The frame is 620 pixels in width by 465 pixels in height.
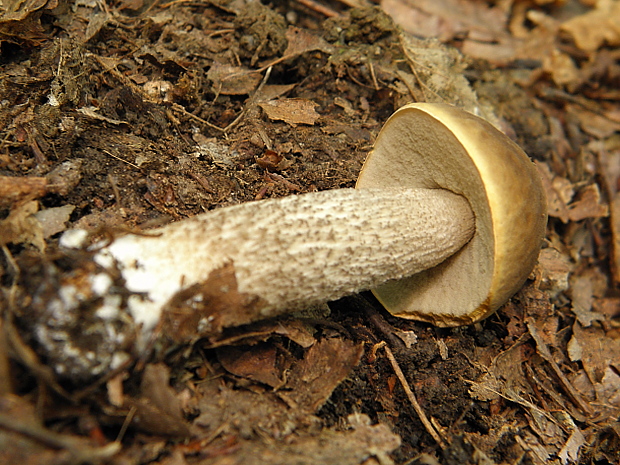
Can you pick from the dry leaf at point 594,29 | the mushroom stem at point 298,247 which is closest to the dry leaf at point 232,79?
the mushroom stem at point 298,247

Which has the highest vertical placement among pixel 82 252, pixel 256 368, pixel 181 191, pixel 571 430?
pixel 82 252

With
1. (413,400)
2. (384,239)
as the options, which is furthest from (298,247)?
(413,400)

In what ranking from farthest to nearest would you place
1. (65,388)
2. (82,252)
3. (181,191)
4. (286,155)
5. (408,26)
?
(408,26), (286,155), (181,191), (82,252), (65,388)

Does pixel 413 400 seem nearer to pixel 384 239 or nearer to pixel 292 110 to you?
pixel 384 239

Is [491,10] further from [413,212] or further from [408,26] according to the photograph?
[413,212]

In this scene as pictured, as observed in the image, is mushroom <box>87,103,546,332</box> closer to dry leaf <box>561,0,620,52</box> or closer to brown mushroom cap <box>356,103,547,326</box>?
brown mushroom cap <box>356,103,547,326</box>

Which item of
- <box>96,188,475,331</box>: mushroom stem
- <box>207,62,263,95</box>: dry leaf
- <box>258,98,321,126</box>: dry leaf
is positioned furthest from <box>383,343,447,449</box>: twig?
<box>207,62,263,95</box>: dry leaf

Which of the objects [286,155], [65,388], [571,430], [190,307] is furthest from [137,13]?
[571,430]
